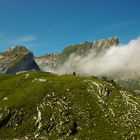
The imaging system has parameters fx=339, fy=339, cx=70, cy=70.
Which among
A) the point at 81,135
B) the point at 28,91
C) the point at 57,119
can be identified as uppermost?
the point at 28,91

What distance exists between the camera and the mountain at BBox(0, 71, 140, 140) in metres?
112

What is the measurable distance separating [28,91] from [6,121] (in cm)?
1950

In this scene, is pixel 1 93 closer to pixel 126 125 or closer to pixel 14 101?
pixel 14 101

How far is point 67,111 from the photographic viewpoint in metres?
123

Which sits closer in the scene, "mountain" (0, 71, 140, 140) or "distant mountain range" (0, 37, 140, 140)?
"distant mountain range" (0, 37, 140, 140)

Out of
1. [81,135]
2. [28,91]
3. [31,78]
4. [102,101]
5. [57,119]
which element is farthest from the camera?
[31,78]

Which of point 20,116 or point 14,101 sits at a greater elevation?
point 14,101

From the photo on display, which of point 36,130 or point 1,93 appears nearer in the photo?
point 36,130

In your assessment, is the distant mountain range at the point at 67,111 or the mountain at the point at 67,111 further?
the mountain at the point at 67,111

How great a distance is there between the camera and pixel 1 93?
140 metres

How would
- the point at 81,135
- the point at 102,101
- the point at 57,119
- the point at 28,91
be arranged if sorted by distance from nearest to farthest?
1. the point at 81,135
2. the point at 57,119
3. the point at 102,101
4. the point at 28,91

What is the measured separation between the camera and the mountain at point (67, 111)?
11188 cm

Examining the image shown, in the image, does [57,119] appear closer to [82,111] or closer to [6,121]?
[82,111]

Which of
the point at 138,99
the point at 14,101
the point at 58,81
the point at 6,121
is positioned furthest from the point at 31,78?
the point at 138,99
